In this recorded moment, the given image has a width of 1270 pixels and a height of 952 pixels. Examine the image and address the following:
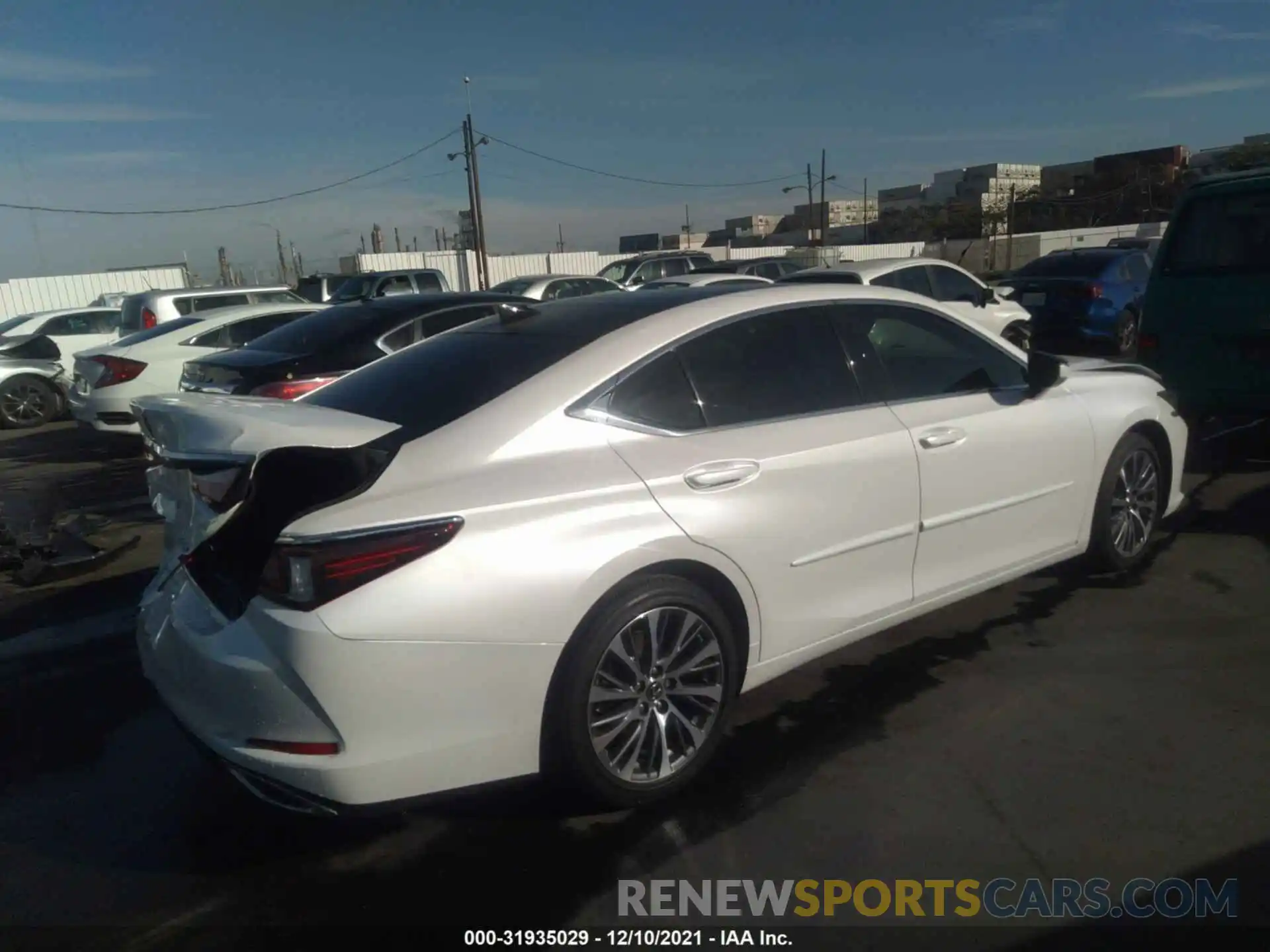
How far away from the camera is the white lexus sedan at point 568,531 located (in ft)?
8.60

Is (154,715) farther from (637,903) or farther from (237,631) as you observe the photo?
(637,903)

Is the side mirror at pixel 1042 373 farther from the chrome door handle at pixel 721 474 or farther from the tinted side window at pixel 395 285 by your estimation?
the tinted side window at pixel 395 285

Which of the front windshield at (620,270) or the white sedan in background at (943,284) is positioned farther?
the front windshield at (620,270)

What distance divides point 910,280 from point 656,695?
9.53 meters

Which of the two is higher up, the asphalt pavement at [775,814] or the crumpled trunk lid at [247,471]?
the crumpled trunk lid at [247,471]

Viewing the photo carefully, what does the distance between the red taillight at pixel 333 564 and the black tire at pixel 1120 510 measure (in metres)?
3.57

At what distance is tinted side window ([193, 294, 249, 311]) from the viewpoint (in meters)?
13.3

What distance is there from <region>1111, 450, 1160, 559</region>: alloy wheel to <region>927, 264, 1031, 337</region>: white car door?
20.9 ft

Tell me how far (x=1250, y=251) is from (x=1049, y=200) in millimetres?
67327

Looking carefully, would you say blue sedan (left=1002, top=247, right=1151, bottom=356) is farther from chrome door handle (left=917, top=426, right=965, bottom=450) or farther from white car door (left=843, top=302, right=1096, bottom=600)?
chrome door handle (left=917, top=426, right=965, bottom=450)

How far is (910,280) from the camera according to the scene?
11.6 m

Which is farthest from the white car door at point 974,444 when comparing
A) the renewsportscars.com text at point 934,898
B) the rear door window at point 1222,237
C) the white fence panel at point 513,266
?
the white fence panel at point 513,266

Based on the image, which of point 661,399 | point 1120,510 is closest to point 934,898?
point 661,399

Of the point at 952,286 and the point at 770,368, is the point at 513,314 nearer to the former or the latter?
the point at 770,368
